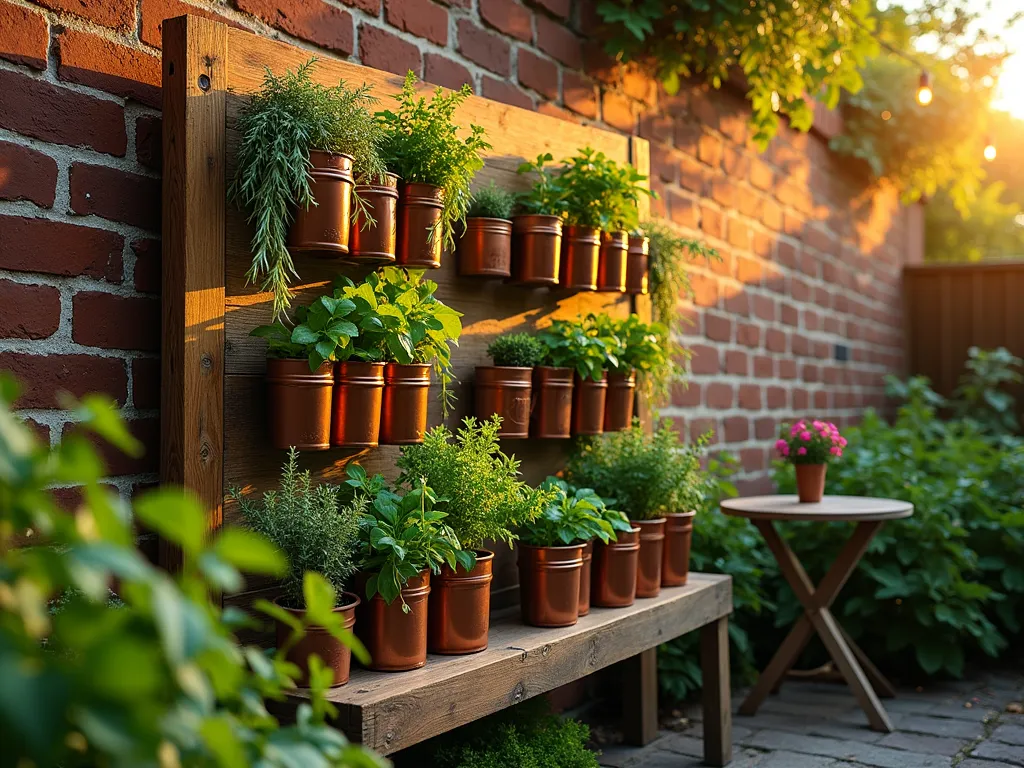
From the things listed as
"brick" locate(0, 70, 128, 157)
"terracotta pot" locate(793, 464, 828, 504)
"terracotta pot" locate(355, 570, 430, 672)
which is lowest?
"terracotta pot" locate(355, 570, 430, 672)

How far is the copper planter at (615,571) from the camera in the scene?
240 centimetres

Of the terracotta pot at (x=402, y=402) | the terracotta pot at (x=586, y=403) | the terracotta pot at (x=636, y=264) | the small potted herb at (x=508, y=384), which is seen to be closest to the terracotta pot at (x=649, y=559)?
the terracotta pot at (x=586, y=403)

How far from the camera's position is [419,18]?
8.14ft

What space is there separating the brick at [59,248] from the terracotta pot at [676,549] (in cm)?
153

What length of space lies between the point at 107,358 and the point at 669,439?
4.86 feet

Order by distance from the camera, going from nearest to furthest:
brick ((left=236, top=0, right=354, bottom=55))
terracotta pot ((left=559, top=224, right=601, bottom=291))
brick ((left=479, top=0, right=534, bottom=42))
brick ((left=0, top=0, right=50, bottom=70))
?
1. brick ((left=0, top=0, right=50, bottom=70))
2. brick ((left=236, top=0, right=354, bottom=55))
3. terracotta pot ((left=559, top=224, right=601, bottom=291))
4. brick ((left=479, top=0, right=534, bottom=42))

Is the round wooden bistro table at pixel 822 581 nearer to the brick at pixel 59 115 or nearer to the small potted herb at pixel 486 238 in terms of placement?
the small potted herb at pixel 486 238

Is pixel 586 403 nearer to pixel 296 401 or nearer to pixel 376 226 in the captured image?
pixel 376 226

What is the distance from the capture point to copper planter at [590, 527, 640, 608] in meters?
2.40

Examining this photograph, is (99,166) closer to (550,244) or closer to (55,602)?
(55,602)

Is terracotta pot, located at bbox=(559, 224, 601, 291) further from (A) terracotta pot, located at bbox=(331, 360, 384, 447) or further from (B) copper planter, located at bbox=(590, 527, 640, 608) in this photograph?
(A) terracotta pot, located at bbox=(331, 360, 384, 447)

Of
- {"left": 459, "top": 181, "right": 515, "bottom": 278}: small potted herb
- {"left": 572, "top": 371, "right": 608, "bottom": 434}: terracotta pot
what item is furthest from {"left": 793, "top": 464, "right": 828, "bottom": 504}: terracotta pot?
{"left": 459, "top": 181, "right": 515, "bottom": 278}: small potted herb

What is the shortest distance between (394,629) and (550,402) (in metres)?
0.84

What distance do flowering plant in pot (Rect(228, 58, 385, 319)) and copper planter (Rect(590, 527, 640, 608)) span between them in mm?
977
